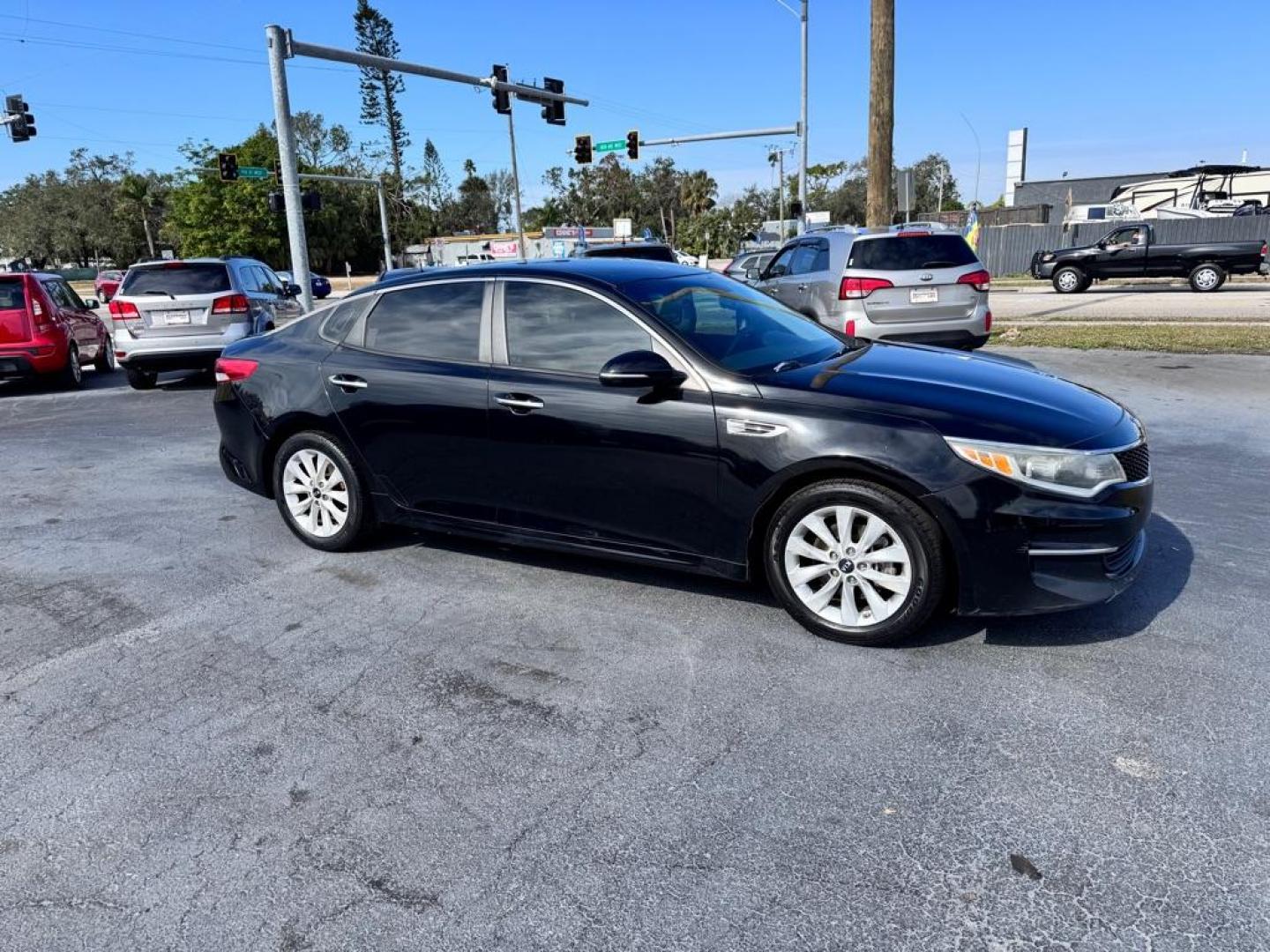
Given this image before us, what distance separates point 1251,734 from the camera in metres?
3.08

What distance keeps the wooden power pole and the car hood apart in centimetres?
1284

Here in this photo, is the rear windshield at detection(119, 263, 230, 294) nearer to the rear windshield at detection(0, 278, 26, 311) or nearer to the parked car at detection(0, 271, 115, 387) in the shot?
the parked car at detection(0, 271, 115, 387)

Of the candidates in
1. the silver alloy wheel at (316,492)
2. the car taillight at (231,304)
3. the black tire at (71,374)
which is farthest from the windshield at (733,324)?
the black tire at (71,374)

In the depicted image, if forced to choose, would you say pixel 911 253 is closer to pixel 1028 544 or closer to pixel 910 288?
pixel 910 288

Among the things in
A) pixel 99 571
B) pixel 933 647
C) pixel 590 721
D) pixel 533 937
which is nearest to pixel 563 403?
pixel 590 721

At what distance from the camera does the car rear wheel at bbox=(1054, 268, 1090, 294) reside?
24828mm

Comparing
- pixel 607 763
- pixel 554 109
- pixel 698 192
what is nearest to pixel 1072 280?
pixel 554 109

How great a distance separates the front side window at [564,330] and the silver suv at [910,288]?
6.08 meters

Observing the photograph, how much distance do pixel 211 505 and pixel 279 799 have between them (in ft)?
12.9

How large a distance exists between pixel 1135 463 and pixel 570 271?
8.97 ft

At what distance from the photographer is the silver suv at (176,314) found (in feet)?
37.2

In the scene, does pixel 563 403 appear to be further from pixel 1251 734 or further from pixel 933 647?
pixel 1251 734

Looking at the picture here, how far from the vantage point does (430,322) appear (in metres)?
4.89

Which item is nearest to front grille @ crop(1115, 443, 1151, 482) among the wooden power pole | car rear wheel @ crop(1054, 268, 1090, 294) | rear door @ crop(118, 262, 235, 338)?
rear door @ crop(118, 262, 235, 338)
